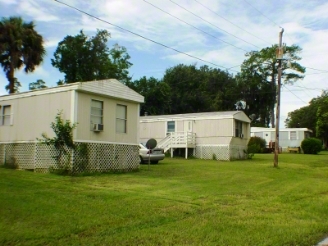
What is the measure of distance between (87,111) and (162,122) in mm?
15806

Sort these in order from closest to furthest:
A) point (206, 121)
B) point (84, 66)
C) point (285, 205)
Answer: point (285, 205)
point (206, 121)
point (84, 66)

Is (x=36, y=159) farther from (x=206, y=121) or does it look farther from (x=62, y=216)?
(x=206, y=121)

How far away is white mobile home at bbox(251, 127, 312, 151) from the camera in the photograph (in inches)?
1845

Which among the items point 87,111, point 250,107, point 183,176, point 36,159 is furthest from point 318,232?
point 250,107

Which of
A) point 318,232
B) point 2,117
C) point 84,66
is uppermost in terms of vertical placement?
point 84,66

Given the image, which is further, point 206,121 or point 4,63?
point 206,121

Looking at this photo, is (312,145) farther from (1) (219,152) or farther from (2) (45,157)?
(2) (45,157)

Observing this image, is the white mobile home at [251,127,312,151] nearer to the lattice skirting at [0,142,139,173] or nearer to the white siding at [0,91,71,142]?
the lattice skirting at [0,142,139,173]

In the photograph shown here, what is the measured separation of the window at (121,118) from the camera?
1878cm

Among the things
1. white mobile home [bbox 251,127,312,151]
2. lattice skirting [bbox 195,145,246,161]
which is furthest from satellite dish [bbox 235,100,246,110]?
lattice skirting [bbox 195,145,246,161]

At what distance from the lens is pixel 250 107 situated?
59.1 meters

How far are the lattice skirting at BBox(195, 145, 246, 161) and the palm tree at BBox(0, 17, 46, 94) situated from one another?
1354 centimetres

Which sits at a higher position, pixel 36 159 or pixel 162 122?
pixel 162 122

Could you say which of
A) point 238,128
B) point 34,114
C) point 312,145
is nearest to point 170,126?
point 238,128
